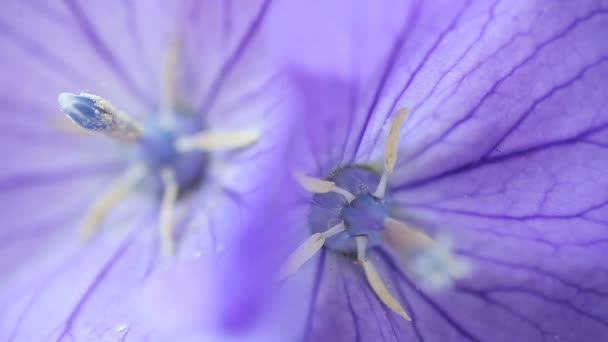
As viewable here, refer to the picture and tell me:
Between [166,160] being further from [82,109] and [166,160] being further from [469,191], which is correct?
[469,191]

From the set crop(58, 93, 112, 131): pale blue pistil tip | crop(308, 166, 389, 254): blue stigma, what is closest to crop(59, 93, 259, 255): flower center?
crop(58, 93, 112, 131): pale blue pistil tip

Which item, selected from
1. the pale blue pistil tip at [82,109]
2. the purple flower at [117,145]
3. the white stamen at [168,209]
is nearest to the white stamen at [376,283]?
the purple flower at [117,145]

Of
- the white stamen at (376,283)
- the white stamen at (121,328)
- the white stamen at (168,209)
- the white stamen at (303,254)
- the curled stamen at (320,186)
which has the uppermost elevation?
the white stamen at (168,209)

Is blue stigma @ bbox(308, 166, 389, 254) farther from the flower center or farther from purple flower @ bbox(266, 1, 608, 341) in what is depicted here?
the flower center

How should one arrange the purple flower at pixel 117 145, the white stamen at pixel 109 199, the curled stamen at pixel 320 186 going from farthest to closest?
the white stamen at pixel 109 199
the purple flower at pixel 117 145
the curled stamen at pixel 320 186

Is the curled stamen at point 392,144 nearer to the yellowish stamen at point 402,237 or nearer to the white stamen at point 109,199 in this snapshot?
the yellowish stamen at point 402,237

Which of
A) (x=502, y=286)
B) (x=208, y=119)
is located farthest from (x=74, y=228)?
(x=502, y=286)

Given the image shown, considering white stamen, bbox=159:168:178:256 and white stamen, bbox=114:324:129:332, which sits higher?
white stamen, bbox=159:168:178:256
